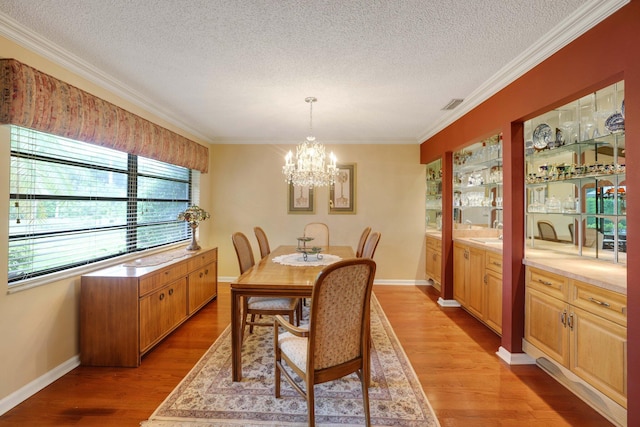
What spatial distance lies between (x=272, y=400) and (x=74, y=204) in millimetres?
2275

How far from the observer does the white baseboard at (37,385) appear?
1.91m

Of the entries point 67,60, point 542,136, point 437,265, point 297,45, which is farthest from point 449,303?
point 67,60

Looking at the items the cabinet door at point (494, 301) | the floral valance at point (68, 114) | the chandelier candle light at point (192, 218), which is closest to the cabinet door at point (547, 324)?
the cabinet door at point (494, 301)

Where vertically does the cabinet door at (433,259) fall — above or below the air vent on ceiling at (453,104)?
below

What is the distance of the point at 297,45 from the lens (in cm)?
211

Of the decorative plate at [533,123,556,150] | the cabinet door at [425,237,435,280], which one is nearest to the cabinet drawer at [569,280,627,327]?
the decorative plate at [533,123,556,150]

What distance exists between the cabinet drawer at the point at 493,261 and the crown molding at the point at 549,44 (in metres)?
1.55

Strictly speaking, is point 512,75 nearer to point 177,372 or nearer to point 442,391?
point 442,391

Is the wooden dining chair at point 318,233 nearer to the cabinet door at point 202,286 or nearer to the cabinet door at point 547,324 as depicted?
the cabinet door at point 202,286

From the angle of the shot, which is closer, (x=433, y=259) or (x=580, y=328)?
(x=580, y=328)

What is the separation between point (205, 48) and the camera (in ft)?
7.11

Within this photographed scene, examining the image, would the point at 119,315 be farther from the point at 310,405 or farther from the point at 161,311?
the point at 310,405

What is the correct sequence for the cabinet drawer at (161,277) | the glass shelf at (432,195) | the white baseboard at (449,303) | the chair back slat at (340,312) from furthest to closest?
the glass shelf at (432,195), the white baseboard at (449,303), the cabinet drawer at (161,277), the chair back slat at (340,312)

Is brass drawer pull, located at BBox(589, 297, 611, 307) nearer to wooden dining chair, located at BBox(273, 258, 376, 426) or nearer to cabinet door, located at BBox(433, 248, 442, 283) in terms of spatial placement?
wooden dining chair, located at BBox(273, 258, 376, 426)
